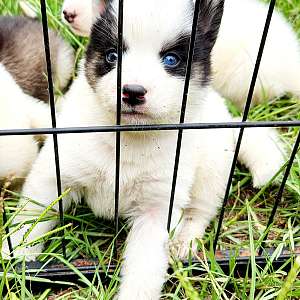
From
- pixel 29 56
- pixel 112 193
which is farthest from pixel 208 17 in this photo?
pixel 29 56

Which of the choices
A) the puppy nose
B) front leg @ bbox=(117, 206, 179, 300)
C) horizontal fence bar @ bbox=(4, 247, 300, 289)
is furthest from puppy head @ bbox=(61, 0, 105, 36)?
horizontal fence bar @ bbox=(4, 247, 300, 289)

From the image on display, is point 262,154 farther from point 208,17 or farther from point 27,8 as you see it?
point 27,8

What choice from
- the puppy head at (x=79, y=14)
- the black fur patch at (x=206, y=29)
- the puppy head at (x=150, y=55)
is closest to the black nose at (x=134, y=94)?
the puppy head at (x=150, y=55)

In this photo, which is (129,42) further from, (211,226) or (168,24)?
(211,226)

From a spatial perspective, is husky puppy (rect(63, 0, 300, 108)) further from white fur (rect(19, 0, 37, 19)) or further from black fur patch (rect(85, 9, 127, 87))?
black fur patch (rect(85, 9, 127, 87))

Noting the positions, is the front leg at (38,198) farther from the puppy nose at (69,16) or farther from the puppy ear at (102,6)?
the puppy nose at (69,16)

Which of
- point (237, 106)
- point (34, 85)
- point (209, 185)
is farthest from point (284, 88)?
point (34, 85)
